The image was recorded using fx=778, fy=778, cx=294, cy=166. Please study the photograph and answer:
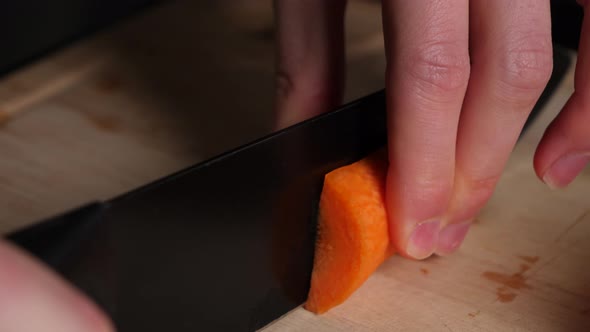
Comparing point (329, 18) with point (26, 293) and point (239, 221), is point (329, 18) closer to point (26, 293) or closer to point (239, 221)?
point (239, 221)

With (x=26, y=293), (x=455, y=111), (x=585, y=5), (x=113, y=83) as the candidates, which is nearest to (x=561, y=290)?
(x=455, y=111)

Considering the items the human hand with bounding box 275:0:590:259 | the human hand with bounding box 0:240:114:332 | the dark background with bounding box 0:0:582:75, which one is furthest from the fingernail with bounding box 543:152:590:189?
the human hand with bounding box 0:240:114:332

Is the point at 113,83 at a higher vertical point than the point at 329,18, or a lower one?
lower

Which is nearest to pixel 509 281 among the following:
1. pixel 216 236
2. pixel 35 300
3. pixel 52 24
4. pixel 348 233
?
pixel 348 233

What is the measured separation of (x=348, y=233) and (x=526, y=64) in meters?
0.29

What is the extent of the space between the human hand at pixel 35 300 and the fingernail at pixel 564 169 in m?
0.69

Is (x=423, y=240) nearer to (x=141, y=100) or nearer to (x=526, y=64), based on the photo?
(x=526, y=64)

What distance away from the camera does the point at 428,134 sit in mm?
875

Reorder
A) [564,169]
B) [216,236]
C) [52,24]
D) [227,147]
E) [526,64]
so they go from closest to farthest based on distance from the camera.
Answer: [216,236] < [526,64] < [564,169] < [227,147] < [52,24]

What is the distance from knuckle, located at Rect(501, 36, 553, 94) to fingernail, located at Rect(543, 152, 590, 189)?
0.48ft

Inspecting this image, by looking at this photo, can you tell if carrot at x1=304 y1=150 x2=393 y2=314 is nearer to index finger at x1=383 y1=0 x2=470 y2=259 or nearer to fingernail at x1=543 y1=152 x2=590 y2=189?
index finger at x1=383 y1=0 x2=470 y2=259

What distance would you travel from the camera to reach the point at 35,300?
21.1 inches

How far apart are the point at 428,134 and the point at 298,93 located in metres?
0.24

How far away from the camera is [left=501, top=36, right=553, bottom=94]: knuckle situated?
0.91 meters
